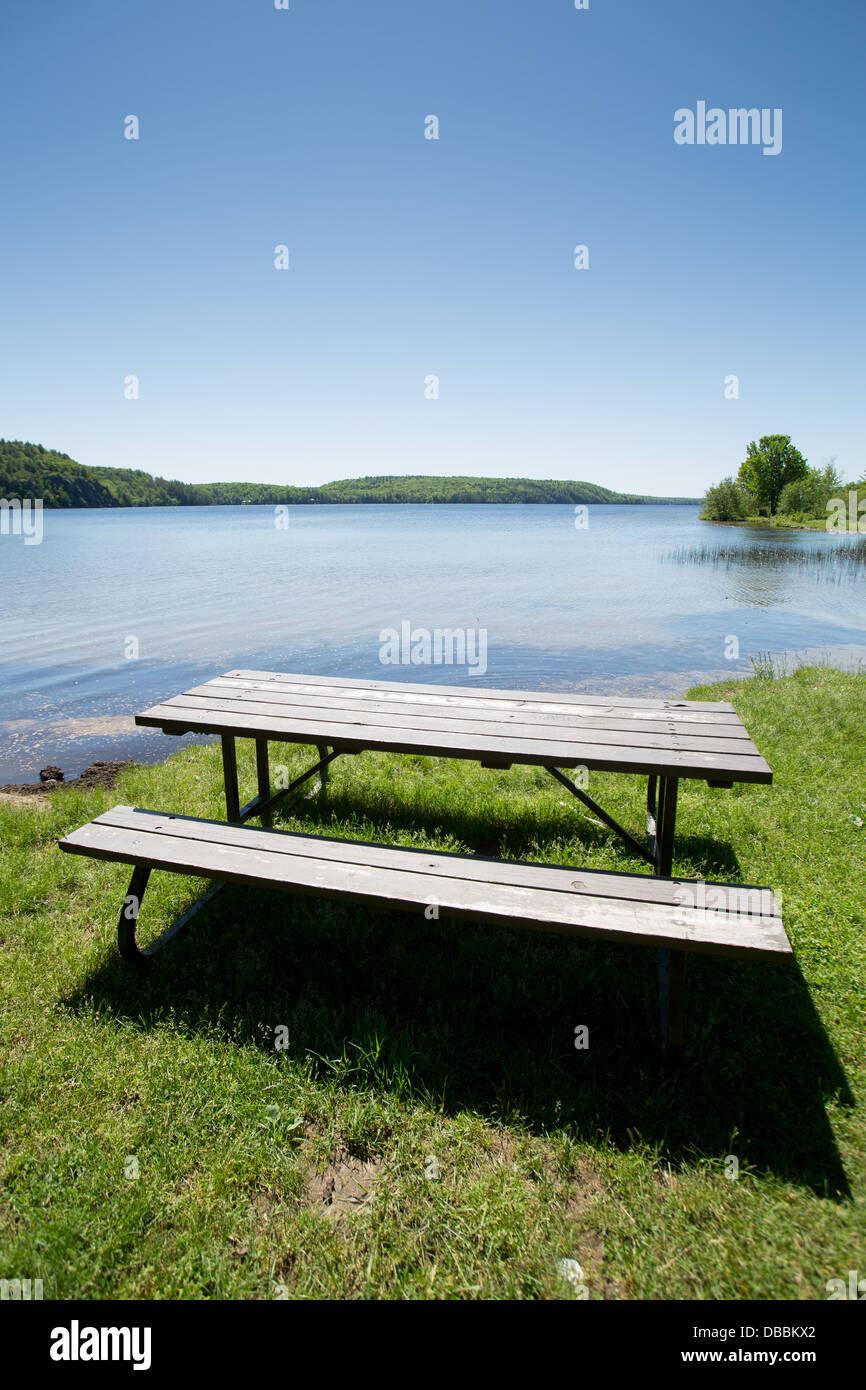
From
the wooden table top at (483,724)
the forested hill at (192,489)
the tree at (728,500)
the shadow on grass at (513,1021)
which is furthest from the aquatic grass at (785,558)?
the forested hill at (192,489)

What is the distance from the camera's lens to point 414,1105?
8.70 ft

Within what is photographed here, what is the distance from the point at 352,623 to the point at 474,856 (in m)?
14.8

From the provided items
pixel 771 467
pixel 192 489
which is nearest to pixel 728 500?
pixel 771 467

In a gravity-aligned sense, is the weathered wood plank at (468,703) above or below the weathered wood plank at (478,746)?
above

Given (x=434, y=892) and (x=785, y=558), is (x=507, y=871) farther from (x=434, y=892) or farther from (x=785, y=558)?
(x=785, y=558)

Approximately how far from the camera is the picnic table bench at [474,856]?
2.67 meters

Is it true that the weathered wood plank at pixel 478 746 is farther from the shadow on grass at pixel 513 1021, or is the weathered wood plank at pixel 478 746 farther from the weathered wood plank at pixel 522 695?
the shadow on grass at pixel 513 1021

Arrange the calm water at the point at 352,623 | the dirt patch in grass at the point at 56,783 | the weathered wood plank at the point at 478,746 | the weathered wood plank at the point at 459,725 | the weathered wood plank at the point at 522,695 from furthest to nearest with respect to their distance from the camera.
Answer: the calm water at the point at 352,623 → the dirt patch in grass at the point at 56,783 → the weathered wood plank at the point at 522,695 → the weathered wood plank at the point at 459,725 → the weathered wood plank at the point at 478,746

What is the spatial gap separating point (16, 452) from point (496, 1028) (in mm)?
127839

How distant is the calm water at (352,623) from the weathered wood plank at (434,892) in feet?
17.7

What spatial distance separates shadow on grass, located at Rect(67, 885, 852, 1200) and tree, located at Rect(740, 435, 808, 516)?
83383 millimetres

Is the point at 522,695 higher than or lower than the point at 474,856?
higher

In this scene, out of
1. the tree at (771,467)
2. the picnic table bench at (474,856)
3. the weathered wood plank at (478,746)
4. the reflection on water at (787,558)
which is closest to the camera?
the picnic table bench at (474,856)
